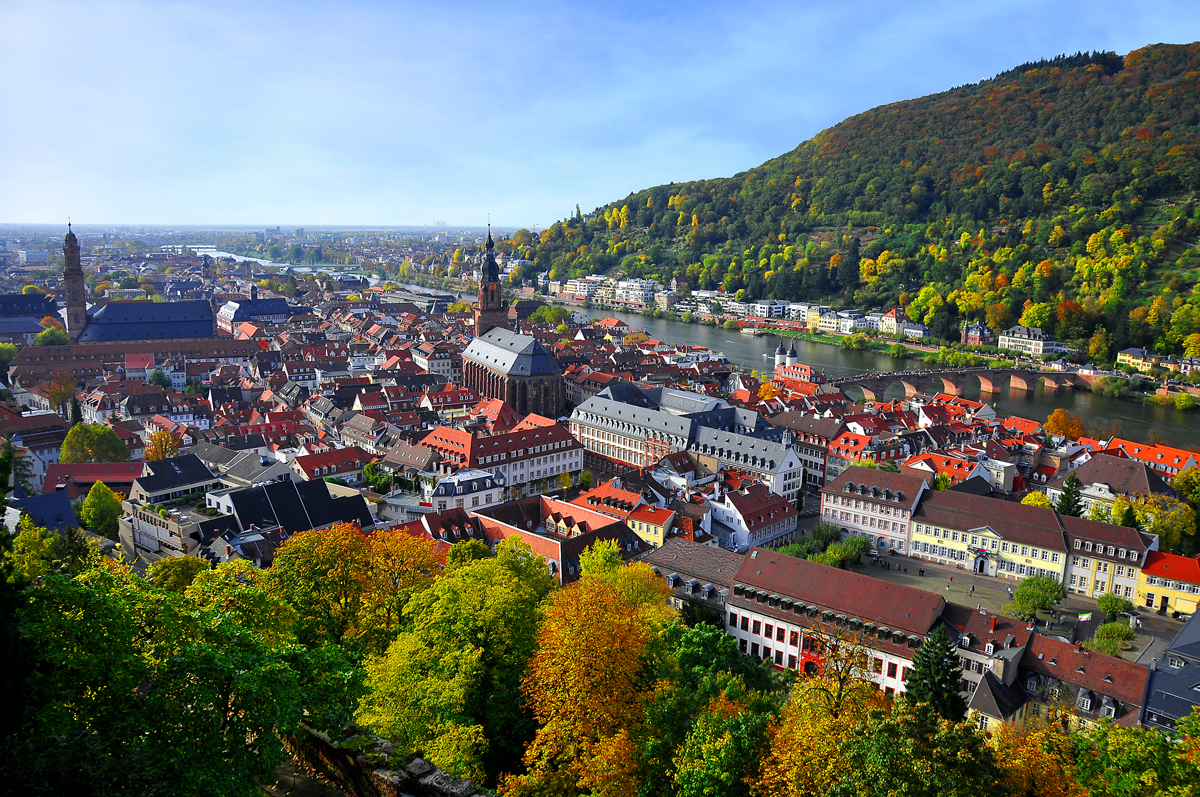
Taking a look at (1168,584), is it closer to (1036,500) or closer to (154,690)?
(1036,500)

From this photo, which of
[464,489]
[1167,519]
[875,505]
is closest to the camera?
[1167,519]

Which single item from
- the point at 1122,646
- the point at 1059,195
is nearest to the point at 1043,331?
the point at 1059,195

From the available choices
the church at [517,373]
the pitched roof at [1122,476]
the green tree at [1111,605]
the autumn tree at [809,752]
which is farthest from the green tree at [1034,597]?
the church at [517,373]

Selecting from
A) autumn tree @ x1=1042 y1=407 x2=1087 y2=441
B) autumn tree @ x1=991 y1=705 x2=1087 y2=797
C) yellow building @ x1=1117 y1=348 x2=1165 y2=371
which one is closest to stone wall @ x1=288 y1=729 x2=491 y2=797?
autumn tree @ x1=991 y1=705 x2=1087 y2=797

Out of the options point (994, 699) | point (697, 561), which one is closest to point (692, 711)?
point (994, 699)

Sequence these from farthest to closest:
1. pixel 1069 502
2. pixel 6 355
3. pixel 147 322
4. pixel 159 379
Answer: pixel 147 322 < pixel 6 355 < pixel 159 379 < pixel 1069 502

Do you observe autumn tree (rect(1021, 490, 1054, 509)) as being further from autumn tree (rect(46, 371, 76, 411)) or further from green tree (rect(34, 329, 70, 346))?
green tree (rect(34, 329, 70, 346))

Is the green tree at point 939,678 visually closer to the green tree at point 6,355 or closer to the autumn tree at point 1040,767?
the autumn tree at point 1040,767
